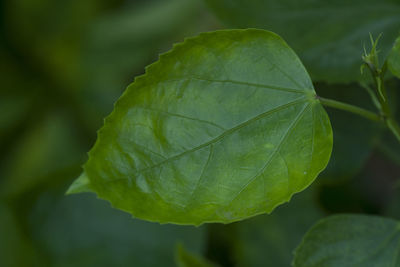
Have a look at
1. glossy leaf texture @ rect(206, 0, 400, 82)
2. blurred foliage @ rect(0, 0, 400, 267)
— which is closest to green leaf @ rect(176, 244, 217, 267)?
blurred foliage @ rect(0, 0, 400, 267)

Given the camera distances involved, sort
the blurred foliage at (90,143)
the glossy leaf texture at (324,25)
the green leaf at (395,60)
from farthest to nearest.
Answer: the blurred foliage at (90,143) → the glossy leaf texture at (324,25) → the green leaf at (395,60)

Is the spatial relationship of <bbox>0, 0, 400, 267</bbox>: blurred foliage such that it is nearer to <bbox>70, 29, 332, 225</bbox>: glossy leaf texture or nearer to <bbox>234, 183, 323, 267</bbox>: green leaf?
<bbox>234, 183, 323, 267</bbox>: green leaf

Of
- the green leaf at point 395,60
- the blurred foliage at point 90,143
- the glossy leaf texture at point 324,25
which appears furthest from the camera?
the blurred foliage at point 90,143

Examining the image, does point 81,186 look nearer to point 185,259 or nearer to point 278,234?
→ point 185,259

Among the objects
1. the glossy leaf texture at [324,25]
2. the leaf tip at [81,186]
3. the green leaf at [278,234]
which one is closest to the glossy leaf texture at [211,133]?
the leaf tip at [81,186]

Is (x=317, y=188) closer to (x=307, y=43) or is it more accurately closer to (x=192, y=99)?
(x=307, y=43)

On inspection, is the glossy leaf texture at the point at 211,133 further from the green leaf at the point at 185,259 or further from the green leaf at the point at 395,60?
the green leaf at the point at 185,259

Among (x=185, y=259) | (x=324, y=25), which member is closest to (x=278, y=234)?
(x=185, y=259)

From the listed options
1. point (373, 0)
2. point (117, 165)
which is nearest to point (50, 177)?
point (117, 165)
